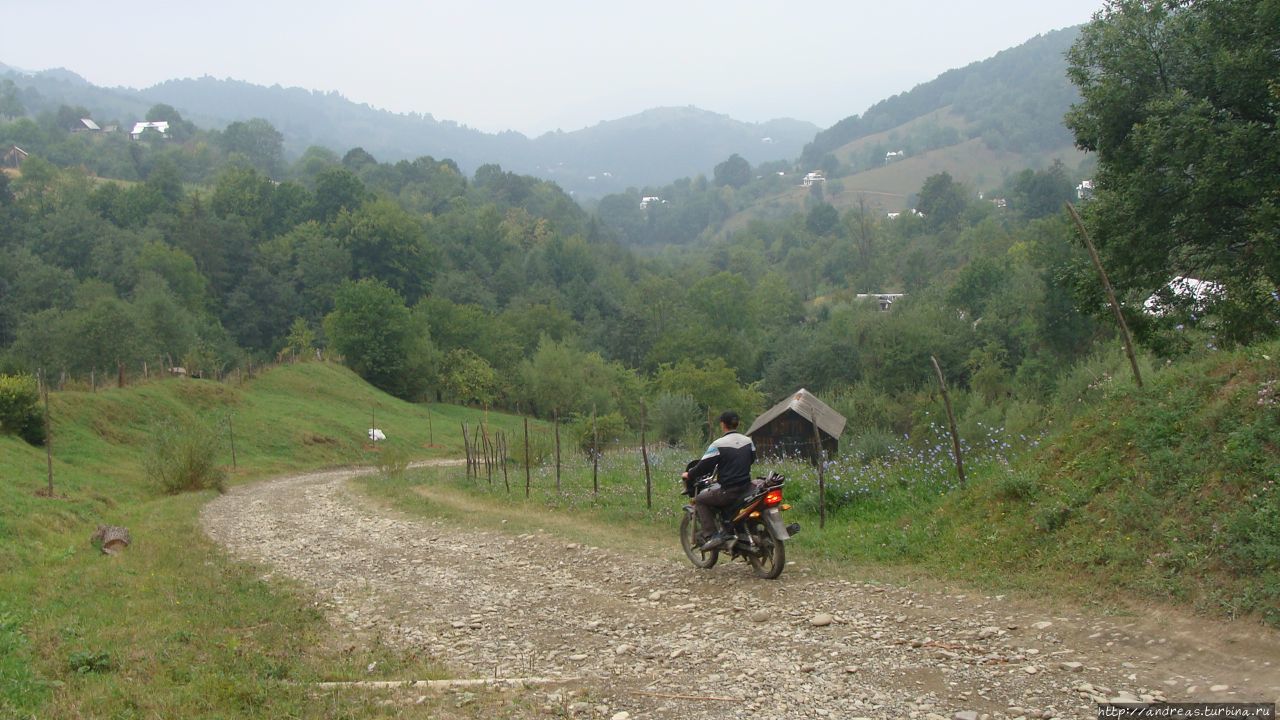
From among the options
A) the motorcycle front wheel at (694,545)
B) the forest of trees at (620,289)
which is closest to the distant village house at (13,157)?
the forest of trees at (620,289)

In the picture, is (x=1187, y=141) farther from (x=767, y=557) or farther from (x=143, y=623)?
(x=143, y=623)

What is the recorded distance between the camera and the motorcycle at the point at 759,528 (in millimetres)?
9625

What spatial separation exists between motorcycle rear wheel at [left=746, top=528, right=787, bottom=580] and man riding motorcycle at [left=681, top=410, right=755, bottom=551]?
0.37 m

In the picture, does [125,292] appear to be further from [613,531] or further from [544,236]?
[613,531]

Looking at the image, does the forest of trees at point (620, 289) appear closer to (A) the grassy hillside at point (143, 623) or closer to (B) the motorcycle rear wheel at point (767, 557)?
(B) the motorcycle rear wheel at point (767, 557)

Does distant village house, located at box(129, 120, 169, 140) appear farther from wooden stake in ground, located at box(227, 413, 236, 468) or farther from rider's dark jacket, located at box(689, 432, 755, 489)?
rider's dark jacket, located at box(689, 432, 755, 489)

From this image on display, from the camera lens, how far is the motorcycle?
962 cm

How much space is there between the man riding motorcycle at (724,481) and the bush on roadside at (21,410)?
95.3 feet

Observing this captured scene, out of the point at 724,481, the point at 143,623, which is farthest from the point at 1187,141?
the point at 143,623

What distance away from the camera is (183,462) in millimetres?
27906

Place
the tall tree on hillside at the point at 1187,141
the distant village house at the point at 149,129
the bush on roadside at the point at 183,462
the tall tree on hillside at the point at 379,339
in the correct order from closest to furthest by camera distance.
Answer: the tall tree on hillside at the point at 1187,141 → the bush on roadside at the point at 183,462 → the tall tree on hillside at the point at 379,339 → the distant village house at the point at 149,129

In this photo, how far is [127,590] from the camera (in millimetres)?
10891

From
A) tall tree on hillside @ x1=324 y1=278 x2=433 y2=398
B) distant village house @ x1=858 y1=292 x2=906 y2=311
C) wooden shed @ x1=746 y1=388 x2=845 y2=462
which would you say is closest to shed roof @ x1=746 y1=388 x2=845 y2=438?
wooden shed @ x1=746 y1=388 x2=845 y2=462

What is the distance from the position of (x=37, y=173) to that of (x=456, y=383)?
224 feet
